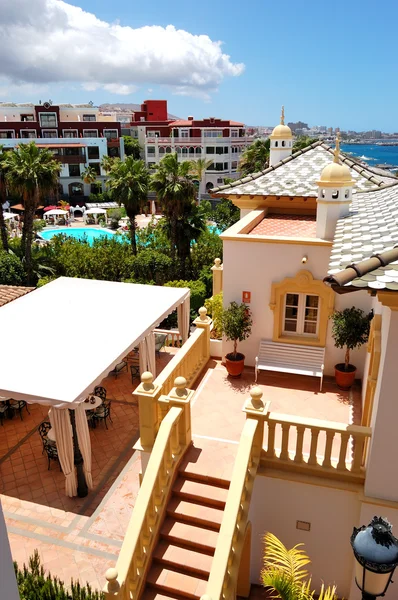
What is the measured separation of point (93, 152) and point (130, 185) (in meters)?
47.8

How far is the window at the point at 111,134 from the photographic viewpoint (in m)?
81.1

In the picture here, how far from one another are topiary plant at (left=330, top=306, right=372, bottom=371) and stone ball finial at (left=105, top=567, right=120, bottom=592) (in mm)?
7986

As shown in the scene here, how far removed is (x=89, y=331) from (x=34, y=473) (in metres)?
4.35

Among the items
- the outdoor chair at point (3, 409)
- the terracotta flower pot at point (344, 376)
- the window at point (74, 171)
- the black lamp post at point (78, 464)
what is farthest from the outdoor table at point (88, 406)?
the window at point (74, 171)

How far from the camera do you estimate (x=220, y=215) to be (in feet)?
164

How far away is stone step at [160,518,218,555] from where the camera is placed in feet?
27.7

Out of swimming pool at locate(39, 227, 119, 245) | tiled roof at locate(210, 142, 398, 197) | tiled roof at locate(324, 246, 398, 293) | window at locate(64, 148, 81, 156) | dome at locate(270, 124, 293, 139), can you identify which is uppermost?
dome at locate(270, 124, 293, 139)

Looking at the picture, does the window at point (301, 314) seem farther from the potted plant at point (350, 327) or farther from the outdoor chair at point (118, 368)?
the outdoor chair at point (118, 368)

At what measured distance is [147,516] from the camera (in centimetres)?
841

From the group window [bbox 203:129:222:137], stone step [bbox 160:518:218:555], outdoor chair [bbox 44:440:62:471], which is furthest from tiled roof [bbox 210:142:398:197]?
window [bbox 203:129:222:137]

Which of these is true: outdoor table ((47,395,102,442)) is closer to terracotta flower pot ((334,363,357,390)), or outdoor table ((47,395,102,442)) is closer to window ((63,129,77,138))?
terracotta flower pot ((334,363,357,390))

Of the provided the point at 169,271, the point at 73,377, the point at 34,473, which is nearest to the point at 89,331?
the point at 73,377

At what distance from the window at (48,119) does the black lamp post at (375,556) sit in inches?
3346

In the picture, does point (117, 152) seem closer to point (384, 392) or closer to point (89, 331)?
point (89, 331)
